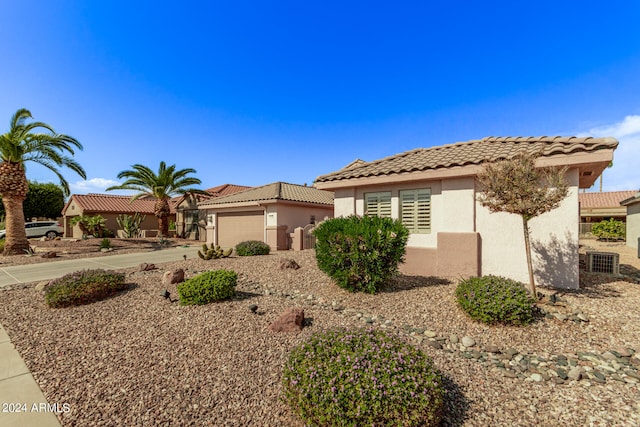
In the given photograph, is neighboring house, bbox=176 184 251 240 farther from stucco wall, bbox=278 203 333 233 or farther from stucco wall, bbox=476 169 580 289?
stucco wall, bbox=476 169 580 289

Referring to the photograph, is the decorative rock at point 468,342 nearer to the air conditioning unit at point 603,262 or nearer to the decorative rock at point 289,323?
the decorative rock at point 289,323

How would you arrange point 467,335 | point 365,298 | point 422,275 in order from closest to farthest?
point 467,335 < point 365,298 < point 422,275

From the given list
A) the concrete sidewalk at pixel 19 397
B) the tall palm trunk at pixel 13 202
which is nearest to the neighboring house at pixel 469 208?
the concrete sidewalk at pixel 19 397

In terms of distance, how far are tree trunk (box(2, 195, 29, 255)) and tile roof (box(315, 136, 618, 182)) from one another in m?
18.5

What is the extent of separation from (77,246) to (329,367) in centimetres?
2393

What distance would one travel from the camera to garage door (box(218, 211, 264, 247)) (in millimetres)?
18469

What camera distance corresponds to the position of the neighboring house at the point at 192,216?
27.4m

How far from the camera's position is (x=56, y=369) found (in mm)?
4293

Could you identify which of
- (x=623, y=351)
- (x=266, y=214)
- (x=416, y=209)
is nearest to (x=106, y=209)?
(x=266, y=214)

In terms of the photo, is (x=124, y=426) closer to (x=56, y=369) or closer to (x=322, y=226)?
(x=56, y=369)

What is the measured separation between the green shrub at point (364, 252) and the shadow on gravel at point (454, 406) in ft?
10.9

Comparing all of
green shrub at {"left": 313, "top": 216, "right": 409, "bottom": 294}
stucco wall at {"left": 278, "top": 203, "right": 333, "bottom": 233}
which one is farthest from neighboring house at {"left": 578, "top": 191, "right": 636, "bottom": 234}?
green shrub at {"left": 313, "top": 216, "right": 409, "bottom": 294}

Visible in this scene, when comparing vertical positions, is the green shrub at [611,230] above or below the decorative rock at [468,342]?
above

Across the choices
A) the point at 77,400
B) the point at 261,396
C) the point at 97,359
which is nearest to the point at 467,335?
the point at 261,396
